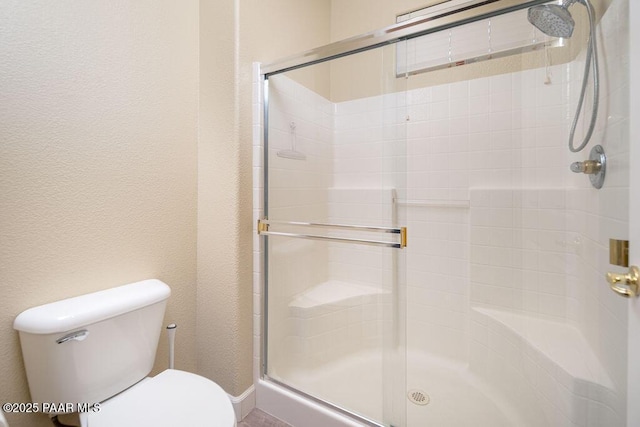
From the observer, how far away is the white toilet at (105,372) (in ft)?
2.90

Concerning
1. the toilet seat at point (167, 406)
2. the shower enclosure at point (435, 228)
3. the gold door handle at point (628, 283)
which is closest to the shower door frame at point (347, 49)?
the shower enclosure at point (435, 228)

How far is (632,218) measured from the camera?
0.67 metres

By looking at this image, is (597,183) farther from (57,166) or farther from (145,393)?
(57,166)

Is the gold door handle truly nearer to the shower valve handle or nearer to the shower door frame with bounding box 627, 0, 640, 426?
the shower door frame with bounding box 627, 0, 640, 426

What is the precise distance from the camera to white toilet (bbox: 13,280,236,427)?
88cm

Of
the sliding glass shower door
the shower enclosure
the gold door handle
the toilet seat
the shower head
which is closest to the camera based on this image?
the gold door handle

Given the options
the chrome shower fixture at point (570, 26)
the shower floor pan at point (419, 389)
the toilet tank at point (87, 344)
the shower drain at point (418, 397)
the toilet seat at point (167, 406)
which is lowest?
the shower drain at point (418, 397)

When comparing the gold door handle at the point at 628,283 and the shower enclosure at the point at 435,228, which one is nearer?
the gold door handle at the point at 628,283

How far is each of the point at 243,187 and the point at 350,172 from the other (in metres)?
0.64

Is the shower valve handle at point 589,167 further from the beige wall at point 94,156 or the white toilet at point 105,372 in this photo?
the beige wall at point 94,156

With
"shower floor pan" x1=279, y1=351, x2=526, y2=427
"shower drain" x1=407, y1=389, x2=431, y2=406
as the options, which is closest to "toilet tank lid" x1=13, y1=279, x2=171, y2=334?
"shower floor pan" x1=279, y1=351, x2=526, y2=427

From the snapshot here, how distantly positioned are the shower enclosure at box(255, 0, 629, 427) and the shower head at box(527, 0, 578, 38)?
0.03 m

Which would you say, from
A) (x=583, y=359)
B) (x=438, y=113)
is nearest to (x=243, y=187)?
(x=438, y=113)

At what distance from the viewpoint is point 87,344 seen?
939 mm
